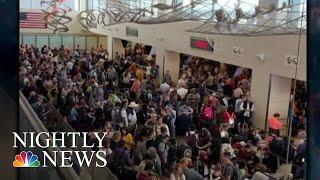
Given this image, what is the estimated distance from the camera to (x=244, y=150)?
5.63 m

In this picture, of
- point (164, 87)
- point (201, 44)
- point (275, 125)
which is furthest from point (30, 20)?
point (201, 44)

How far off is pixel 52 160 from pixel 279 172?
3.31 meters

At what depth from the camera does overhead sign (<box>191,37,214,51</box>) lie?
923 centimetres

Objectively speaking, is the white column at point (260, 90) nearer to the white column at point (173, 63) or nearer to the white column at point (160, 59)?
the white column at point (173, 63)

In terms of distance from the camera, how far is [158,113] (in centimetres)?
682

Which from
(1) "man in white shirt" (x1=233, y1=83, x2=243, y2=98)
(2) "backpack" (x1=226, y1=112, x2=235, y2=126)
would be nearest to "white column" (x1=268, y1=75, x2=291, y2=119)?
(1) "man in white shirt" (x1=233, y1=83, x2=243, y2=98)

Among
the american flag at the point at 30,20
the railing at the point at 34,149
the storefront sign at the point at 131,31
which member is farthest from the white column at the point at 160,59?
the railing at the point at 34,149

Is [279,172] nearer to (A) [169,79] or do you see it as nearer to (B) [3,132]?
(B) [3,132]

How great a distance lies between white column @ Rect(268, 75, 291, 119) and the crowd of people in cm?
40

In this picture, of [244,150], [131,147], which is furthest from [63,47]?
[244,150]

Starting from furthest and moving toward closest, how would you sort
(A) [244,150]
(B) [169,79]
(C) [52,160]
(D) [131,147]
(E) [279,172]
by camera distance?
1. (B) [169,79]
2. (A) [244,150]
3. (D) [131,147]
4. (E) [279,172]
5. (C) [52,160]

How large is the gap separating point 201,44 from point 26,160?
7.57 m

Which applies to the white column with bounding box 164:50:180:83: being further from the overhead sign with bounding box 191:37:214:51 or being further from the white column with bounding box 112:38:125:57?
the white column with bounding box 112:38:125:57

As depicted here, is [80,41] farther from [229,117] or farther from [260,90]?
[260,90]
